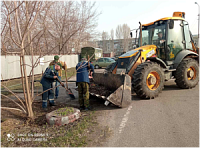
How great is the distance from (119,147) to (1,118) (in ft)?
10.9

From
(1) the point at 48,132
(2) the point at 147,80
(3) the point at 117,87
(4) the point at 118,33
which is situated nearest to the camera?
(1) the point at 48,132

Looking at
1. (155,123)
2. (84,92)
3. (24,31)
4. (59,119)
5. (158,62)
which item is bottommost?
(155,123)

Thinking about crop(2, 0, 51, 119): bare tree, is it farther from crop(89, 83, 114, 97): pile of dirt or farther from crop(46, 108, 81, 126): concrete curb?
crop(89, 83, 114, 97): pile of dirt

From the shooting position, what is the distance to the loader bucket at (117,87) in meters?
5.05

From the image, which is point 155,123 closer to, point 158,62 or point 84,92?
point 84,92

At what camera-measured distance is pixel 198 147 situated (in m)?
3.03

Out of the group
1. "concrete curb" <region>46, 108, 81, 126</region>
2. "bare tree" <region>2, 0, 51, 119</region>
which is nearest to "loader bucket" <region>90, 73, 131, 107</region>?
"concrete curb" <region>46, 108, 81, 126</region>

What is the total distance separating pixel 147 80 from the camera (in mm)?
6223

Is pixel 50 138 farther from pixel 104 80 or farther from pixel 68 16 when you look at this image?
pixel 68 16

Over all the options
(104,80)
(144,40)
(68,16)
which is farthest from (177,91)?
(68,16)

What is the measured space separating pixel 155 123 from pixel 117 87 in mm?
2018

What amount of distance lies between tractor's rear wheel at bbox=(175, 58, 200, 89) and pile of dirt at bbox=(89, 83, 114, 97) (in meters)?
3.38

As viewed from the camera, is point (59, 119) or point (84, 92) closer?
point (59, 119)

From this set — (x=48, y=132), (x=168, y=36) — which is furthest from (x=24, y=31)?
(x=168, y=36)
